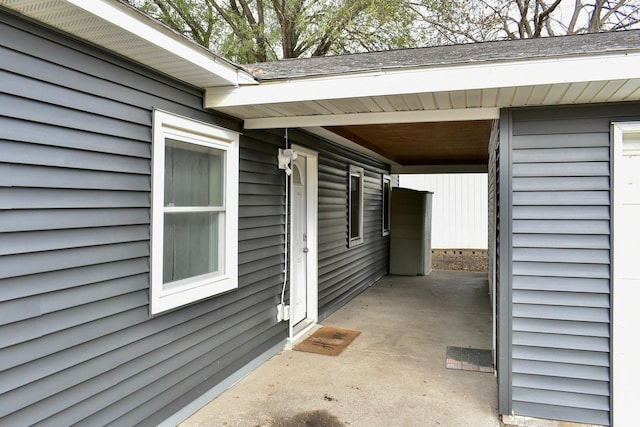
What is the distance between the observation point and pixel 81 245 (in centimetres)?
217

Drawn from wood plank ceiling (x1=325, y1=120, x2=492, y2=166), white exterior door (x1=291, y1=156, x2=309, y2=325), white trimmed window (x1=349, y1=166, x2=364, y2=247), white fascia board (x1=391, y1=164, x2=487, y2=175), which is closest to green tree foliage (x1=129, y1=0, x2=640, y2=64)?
white fascia board (x1=391, y1=164, x2=487, y2=175)

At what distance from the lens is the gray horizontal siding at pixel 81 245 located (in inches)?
73.5

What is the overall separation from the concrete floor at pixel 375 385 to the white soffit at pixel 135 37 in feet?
7.62

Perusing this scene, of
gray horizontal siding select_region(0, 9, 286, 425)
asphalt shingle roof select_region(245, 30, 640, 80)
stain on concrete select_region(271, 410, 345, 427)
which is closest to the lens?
gray horizontal siding select_region(0, 9, 286, 425)

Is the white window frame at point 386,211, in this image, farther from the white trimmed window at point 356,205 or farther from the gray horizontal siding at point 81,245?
the gray horizontal siding at point 81,245

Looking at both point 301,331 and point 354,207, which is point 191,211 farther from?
point 354,207

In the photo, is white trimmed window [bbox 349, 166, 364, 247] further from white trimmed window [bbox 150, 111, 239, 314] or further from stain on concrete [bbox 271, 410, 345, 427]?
stain on concrete [bbox 271, 410, 345, 427]

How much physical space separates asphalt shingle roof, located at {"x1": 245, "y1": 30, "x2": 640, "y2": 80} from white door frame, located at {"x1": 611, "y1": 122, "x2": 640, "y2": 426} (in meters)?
0.60

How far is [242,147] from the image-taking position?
12.0ft

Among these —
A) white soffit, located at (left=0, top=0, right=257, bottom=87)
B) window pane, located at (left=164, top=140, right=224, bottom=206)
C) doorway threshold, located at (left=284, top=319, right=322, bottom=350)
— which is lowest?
doorway threshold, located at (left=284, top=319, right=322, bottom=350)

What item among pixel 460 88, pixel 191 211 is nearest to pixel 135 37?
pixel 191 211

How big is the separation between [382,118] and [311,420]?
2.24 meters

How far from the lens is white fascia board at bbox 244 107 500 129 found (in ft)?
10.3

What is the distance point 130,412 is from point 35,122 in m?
1.66
